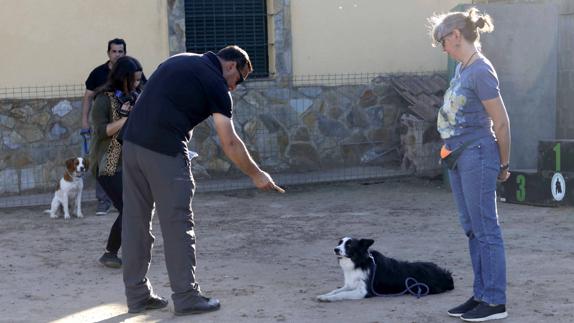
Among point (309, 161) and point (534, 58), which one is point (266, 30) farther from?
point (534, 58)

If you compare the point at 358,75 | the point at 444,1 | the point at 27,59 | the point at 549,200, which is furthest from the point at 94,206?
the point at 444,1

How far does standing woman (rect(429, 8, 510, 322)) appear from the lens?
5391 mm

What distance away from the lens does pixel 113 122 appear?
7.21m

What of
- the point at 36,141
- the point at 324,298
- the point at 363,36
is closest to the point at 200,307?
the point at 324,298

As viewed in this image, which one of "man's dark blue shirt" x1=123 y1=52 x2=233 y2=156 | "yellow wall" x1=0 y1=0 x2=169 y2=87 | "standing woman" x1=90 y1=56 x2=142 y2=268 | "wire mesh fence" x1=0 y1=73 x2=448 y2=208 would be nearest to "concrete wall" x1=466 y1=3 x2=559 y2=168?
"wire mesh fence" x1=0 y1=73 x2=448 y2=208

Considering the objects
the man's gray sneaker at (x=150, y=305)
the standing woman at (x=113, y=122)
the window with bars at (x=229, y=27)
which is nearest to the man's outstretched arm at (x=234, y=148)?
the man's gray sneaker at (x=150, y=305)

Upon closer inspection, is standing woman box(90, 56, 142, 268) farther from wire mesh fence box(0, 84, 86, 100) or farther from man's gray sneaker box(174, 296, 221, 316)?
wire mesh fence box(0, 84, 86, 100)

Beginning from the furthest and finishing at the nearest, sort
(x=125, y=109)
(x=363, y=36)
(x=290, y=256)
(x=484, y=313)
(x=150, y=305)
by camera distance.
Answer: (x=363, y=36), (x=290, y=256), (x=125, y=109), (x=150, y=305), (x=484, y=313)

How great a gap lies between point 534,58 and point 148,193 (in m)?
6.59

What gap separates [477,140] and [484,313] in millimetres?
1046

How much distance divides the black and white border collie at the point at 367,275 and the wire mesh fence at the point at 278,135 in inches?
221

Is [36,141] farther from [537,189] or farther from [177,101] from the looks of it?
[177,101]

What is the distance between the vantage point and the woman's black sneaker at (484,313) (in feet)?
18.3

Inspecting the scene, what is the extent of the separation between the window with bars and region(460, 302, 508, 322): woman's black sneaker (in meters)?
7.41
